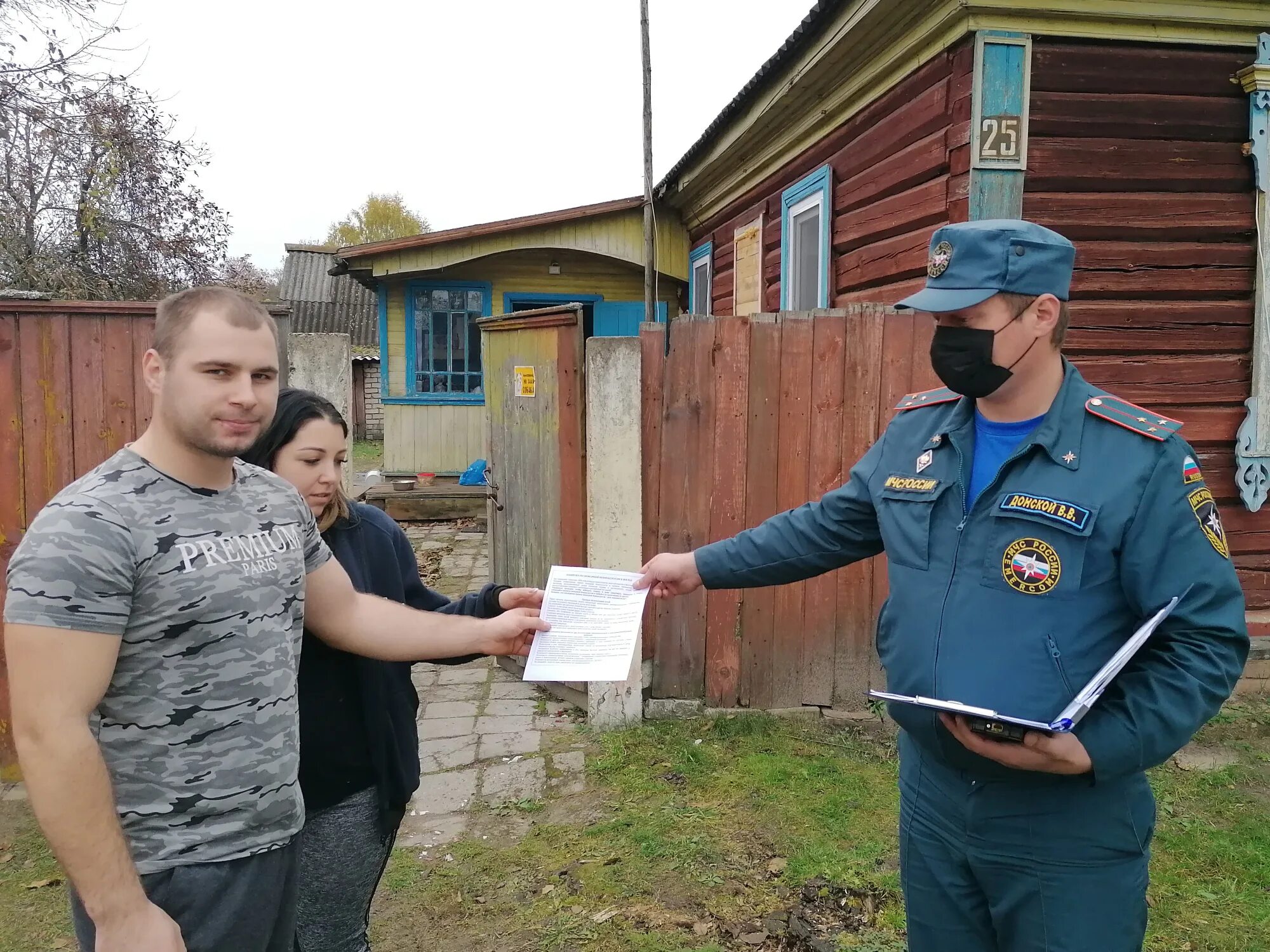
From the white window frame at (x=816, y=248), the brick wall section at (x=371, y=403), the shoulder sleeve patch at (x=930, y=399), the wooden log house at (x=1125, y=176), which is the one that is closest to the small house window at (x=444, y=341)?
the white window frame at (x=816, y=248)

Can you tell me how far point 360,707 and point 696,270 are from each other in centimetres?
1010

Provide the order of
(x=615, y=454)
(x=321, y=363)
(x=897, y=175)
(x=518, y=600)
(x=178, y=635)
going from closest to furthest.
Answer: (x=178, y=635), (x=518, y=600), (x=615, y=454), (x=321, y=363), (x=897, y=175)

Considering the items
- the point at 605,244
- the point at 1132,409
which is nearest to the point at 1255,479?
the point at 1132,409

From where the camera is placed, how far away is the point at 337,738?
2.07 meters

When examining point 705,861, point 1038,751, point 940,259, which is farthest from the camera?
point 705,861

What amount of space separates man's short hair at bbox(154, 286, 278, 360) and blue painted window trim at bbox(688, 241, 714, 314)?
9.20 m

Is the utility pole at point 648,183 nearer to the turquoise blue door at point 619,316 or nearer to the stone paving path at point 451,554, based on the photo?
the turquoise blue door at point 619,316

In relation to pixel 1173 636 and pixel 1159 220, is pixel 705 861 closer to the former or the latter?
pixel 1173 636

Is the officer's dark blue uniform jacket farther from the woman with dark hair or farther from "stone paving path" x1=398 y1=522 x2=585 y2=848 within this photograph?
"stone paving path" x1=398 y1=522 x2=585 y2=848

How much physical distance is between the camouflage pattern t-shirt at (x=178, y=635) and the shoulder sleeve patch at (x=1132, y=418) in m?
1.78

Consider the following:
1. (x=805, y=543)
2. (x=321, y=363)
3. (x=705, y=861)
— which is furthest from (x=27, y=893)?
(x=805, y=543)

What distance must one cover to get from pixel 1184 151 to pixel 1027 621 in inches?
186

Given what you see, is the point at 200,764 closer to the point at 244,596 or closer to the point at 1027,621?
the point at 244,596

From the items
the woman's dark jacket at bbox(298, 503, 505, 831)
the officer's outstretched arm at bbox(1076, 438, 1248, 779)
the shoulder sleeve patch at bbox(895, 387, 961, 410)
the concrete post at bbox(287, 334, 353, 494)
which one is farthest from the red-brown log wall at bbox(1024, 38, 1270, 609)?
the woman's dark jacket at bbox(298, 503, 505, 831)
